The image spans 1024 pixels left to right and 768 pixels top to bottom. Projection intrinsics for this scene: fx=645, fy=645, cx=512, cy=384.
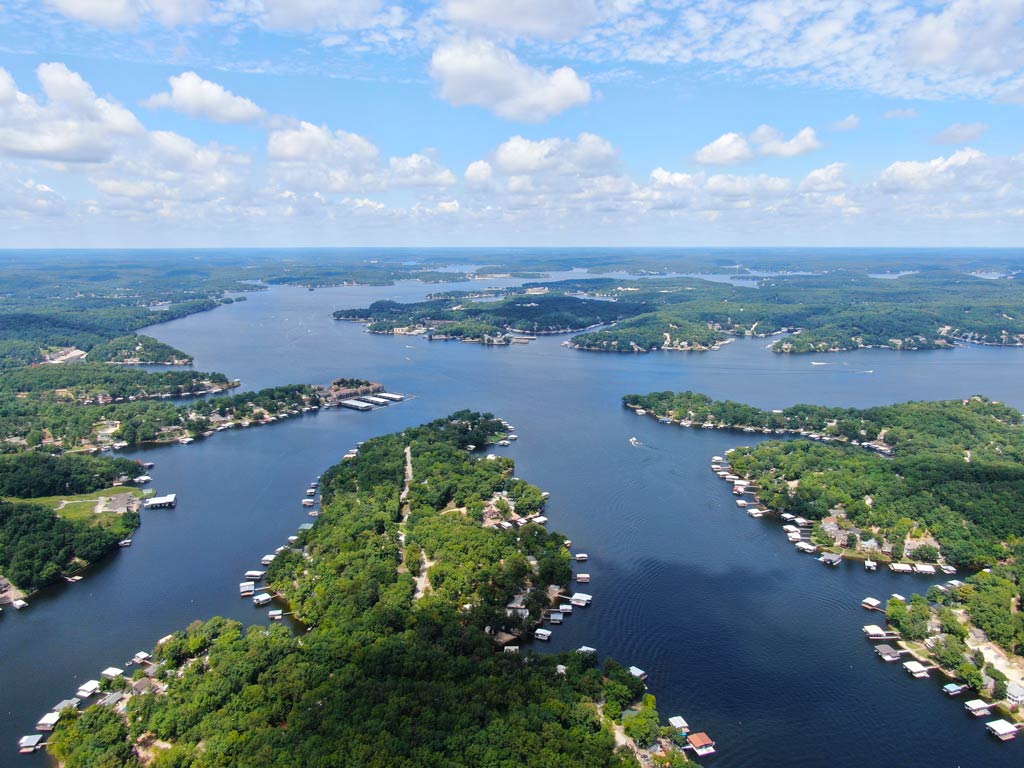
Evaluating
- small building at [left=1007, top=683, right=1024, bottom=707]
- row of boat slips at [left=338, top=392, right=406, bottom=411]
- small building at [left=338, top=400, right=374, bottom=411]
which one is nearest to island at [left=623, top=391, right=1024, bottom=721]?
small building at [left=1007, top=683, right=1024, bottom=707]

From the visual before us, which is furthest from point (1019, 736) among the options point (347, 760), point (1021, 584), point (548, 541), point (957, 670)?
point (347, 760)

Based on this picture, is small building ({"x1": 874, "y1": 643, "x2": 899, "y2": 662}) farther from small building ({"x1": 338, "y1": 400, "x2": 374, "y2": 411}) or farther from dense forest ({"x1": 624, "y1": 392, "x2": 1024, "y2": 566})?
small building ({"x1": 338, "y1": 400, "x2": 374, "y2": 411})

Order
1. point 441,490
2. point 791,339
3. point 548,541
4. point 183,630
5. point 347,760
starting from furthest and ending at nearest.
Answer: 1. point 791,339
2. point 441,490
3. point 548,541
4. point 183,630
5. point 347,760

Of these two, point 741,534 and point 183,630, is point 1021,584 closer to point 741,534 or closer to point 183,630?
point 741,534

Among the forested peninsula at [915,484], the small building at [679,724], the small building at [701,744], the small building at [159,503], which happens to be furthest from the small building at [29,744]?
the forested peninsula at [915,484]

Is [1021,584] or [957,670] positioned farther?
[1021,584]

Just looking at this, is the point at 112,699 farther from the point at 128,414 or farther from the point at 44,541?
the point at 128,414

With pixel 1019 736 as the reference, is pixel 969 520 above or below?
above
